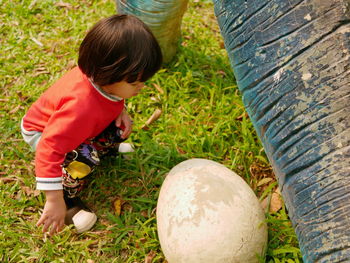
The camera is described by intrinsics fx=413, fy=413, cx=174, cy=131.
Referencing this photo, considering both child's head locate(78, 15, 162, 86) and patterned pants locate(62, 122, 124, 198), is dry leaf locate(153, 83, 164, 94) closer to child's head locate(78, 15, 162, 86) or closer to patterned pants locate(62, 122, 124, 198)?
patterned pants locate(62, 122, 124, 198)

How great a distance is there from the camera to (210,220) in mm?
1959

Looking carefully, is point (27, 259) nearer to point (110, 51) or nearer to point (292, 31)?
point (110, 51)

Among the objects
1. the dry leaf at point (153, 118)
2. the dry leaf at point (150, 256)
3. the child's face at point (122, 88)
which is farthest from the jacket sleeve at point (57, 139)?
the dry leaf at point (153, 118)

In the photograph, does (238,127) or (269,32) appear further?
(238,127)

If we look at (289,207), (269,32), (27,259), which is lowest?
(27,259)

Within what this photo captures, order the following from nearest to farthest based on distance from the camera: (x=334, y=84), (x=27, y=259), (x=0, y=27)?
(x=334, y=84)
(x=27, y=259)
(x=0, y=27)

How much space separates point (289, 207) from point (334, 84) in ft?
1.81

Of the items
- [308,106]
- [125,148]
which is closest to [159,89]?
[125,148]

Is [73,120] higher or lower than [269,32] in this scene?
lower

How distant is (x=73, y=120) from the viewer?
6.95 ft

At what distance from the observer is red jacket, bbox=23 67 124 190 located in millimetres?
2117

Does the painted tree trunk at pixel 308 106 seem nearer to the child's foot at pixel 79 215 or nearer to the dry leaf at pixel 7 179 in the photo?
the child's foot at pixel 79 215

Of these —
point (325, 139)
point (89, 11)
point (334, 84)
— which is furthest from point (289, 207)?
point (89, 11)

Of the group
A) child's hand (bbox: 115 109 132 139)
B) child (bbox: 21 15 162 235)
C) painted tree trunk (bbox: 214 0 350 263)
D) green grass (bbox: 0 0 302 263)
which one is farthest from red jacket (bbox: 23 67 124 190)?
painted tree trunk (bbox: 214 0 350 263)
